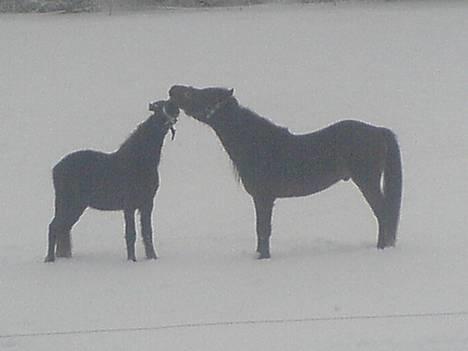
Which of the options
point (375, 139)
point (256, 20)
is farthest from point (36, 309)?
point (256, 20)

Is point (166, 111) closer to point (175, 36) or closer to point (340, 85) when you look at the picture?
point (340, 85)

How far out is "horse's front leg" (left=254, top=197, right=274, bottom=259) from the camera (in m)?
5.62

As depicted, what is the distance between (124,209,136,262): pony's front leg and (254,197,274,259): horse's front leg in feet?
2.07

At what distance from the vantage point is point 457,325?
4660 millimetres

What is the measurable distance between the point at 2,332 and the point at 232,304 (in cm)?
102

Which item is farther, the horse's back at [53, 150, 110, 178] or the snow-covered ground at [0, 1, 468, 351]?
the horse's back at [53, 150, 110, 178]

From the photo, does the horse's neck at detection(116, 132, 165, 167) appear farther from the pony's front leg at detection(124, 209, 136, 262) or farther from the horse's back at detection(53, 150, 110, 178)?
the pony's front leg at detection(124, 209, 136, 262)

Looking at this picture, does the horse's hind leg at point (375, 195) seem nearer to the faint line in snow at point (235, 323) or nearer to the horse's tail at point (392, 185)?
the horse's tail at point (392, 185)

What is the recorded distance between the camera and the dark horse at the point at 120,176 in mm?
5562

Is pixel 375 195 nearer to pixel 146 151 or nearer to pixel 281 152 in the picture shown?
pixel 281 152

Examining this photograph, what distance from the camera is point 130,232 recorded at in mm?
5645

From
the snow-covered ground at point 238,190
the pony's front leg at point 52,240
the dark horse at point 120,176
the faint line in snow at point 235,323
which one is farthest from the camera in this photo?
the pony's front leg at point 52,240

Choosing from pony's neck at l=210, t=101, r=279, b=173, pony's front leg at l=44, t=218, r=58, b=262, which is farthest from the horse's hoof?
pony's front leg at l=44, t=218, r=58, b=262

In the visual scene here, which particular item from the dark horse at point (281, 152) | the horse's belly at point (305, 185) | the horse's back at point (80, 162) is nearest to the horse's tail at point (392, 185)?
the dark horse at point (281, 152)
